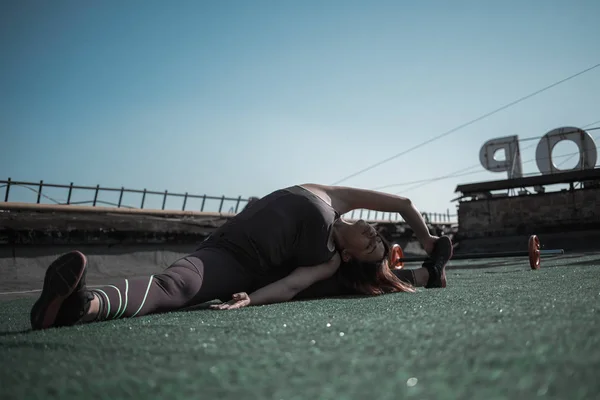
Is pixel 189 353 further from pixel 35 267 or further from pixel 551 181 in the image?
pixel 551 181

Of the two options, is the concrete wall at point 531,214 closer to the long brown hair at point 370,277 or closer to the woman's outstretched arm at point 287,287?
the long brown hair at point 370,277

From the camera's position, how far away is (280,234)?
1914 millimetres

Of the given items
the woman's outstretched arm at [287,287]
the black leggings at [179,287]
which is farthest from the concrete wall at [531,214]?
the black leggings at [179,287]

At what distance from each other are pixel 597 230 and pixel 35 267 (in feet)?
35.6

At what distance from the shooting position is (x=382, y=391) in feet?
1.72

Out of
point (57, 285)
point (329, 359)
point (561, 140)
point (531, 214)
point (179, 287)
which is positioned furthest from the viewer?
point (561, 140)

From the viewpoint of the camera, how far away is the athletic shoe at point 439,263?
7.93 feet

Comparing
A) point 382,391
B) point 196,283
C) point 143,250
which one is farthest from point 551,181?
point 382,391

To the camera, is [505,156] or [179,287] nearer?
[179,287]

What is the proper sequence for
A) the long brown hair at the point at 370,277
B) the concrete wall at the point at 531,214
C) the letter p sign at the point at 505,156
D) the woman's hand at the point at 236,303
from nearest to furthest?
the woman's hand at the point at 236,303 < the long brown hair at the point at 370,277 < the concrete wall at the point at 531,214 < the letter p sign at the point at 505,156

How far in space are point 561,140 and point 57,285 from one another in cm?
1677

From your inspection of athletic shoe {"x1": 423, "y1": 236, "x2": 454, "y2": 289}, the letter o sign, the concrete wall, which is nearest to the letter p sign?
the letter o sign

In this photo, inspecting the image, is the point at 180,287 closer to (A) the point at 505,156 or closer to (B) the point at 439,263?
(B) the point at 439,263

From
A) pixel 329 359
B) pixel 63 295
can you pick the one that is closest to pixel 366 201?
pixel 63 295
